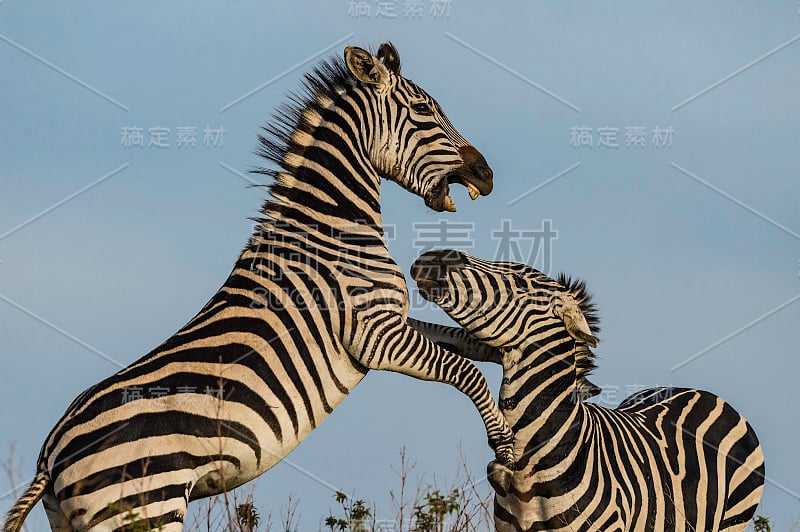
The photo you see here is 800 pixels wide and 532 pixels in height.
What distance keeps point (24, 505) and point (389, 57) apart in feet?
16.2

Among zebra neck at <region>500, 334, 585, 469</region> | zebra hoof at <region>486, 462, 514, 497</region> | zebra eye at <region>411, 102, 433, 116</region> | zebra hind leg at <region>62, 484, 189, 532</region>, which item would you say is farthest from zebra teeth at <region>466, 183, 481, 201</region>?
zebra hind leg at <region>62, 484, 189, 532</region>

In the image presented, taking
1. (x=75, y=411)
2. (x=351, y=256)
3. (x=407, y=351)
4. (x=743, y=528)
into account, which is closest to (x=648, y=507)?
(x=743, y=528)

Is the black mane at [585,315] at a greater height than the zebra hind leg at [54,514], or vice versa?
the black mane at [585,315]

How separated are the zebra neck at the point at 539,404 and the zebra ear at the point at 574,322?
0.83 feet

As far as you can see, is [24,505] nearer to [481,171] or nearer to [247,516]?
[247,516]

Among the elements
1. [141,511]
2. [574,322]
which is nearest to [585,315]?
[574,322]

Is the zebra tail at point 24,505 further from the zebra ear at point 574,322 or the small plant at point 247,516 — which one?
the zebra ear at point 574,322

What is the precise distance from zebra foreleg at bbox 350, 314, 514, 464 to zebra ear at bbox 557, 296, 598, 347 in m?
1.07

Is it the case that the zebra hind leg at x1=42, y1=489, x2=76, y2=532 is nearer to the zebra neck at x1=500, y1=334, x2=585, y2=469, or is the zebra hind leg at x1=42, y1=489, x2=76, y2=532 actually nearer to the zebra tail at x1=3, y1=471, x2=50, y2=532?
the zebra tail at x1=3, y1=471, x2=50, y2=532

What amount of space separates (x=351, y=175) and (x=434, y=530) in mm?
3099

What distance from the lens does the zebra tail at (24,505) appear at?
7.29m

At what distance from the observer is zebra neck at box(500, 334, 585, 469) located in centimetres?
855

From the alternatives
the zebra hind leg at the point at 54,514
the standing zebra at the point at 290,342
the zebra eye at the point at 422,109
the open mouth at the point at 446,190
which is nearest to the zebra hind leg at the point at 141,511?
the standing zebra at the point at 290,342

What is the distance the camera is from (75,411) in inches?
294
